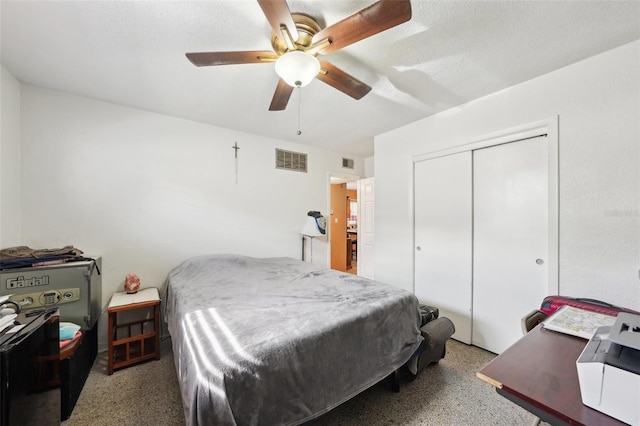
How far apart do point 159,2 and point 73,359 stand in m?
2.36

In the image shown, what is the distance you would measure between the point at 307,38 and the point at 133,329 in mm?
3061

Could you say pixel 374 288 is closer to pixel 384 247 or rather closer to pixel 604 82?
pixel 384 247

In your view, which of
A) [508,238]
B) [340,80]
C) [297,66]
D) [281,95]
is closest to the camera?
[297,66]

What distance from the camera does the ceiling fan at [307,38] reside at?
1.11m

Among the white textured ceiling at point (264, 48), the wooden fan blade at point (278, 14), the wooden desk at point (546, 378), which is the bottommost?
the wooden desk at point (546, 378)

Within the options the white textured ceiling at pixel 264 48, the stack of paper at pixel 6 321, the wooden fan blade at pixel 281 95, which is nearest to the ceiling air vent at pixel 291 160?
the white textured ceiling at pixel 264 48

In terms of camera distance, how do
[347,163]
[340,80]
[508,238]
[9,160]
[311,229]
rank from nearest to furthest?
[340,80] → [9,160] → [508,238] → [311,229] → [347,163]

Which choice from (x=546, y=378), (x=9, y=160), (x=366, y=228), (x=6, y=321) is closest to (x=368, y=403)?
(x=546, y=378)

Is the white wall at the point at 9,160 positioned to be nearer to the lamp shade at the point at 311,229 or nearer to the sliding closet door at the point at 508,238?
the lamp shade at the point at 311,229

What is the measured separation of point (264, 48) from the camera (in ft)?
5.57

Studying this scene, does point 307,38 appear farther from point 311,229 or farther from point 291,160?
point 311,229

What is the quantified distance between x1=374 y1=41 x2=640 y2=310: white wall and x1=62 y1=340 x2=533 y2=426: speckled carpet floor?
3.62 ft

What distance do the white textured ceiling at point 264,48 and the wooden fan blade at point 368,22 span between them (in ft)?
0.79

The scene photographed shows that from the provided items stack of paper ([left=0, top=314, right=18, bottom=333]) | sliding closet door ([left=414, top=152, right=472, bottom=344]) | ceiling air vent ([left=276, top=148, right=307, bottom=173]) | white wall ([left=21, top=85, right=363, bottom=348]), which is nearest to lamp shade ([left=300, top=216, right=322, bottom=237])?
white wall ([left=21, top=85, right=363, bottom=348])
